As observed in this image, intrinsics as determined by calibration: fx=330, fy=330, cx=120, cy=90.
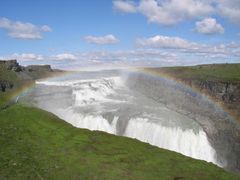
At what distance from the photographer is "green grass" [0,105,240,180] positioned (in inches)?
1336

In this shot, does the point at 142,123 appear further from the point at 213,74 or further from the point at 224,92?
the point at 213,74

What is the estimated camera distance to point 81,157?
125 feet

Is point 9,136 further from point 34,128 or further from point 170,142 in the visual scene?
point 170,142

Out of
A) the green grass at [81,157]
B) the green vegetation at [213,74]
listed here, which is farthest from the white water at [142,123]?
the green vegetation at [213,74]

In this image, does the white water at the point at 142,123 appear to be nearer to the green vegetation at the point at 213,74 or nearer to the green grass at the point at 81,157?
the green grass at the point at 81,157

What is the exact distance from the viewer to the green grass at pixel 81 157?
33.9 m

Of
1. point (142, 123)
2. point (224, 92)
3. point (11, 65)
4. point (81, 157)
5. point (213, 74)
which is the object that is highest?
point (11, 65)

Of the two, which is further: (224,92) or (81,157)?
(224,92)

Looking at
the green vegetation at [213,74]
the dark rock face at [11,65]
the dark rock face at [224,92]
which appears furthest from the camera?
the dark rock face at [11,65]

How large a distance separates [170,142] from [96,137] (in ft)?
52.6

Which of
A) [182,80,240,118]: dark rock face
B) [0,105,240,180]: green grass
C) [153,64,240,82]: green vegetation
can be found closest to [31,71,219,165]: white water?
[0,105,240,180]: green grass

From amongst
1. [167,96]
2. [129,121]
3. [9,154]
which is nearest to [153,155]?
[9,154]

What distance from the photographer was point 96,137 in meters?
46.5

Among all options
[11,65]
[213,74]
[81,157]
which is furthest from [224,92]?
[11,65]
